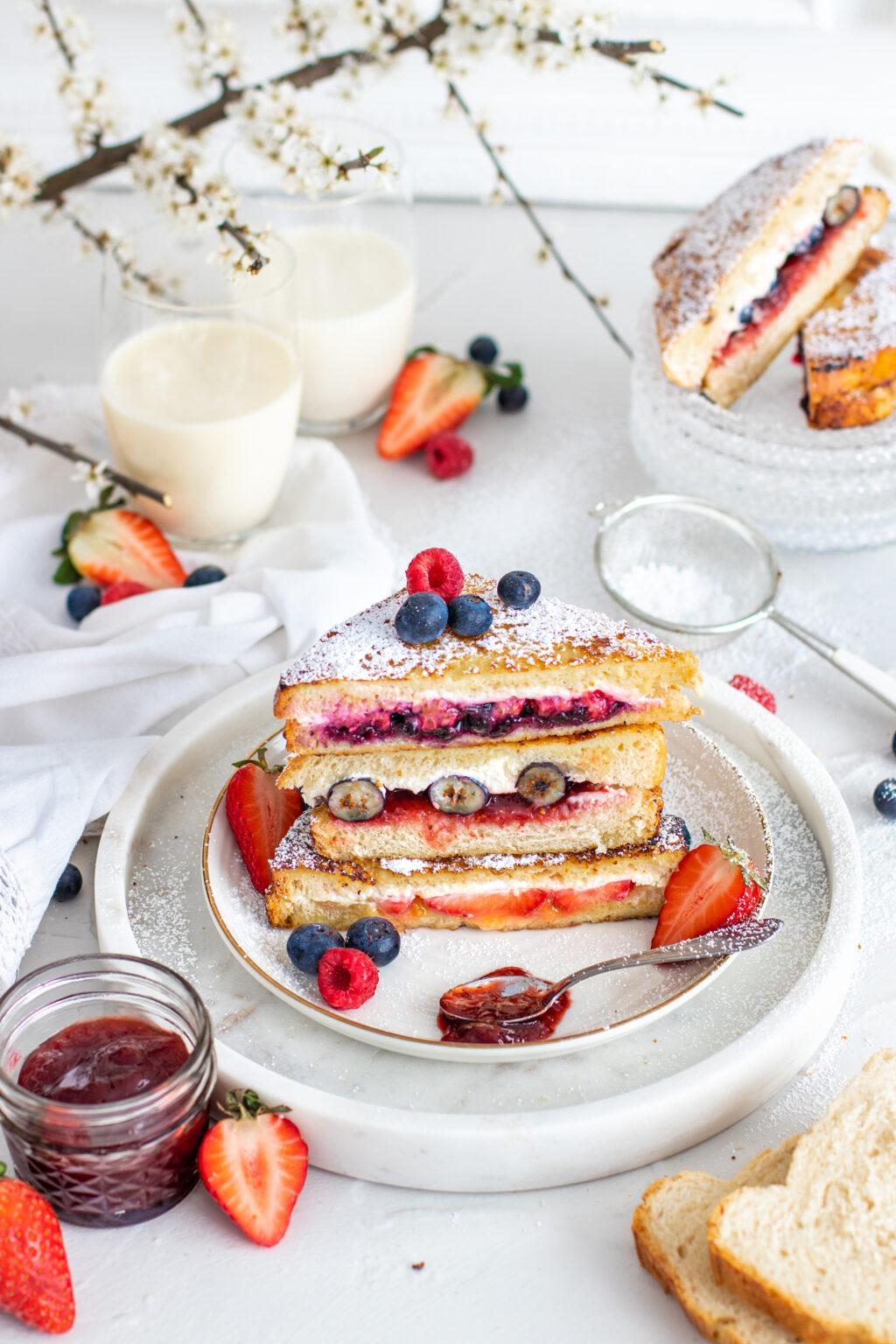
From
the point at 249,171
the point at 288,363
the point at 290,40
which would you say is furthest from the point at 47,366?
the point at 290,40

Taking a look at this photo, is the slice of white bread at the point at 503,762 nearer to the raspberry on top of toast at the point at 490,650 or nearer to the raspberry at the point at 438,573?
the raspberry on top of toast at the point at 490,650

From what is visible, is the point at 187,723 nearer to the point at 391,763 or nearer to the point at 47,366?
the point at 391,763

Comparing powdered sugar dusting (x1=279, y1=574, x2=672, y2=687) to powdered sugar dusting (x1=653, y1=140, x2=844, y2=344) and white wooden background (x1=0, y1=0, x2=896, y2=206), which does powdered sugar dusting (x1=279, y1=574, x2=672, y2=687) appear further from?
white wooden background (x1=0, y1=0, x2=896, y2=206)

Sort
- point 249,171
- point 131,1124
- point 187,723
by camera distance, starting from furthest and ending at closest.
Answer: point 249,171 → point 187,723 → point 131,1124

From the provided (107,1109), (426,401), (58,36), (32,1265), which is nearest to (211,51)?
(58,36)

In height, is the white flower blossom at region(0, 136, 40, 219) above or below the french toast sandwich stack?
above

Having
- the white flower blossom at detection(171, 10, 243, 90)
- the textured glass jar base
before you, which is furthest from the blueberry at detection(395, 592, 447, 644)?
the white flower blossom at detection(171, 10, 243, 90)
